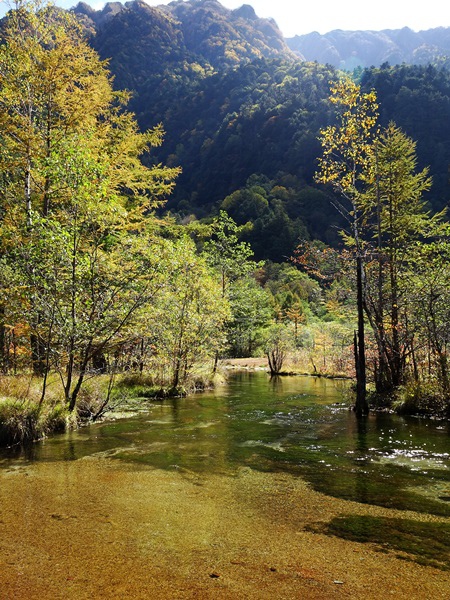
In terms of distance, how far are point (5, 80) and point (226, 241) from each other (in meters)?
23.2

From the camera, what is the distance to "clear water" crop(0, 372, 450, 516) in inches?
282

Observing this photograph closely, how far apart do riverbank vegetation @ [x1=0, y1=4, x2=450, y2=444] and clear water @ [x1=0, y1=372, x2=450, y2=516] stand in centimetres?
129

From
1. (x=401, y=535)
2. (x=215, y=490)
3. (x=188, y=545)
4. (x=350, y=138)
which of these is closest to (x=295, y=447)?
(x=215, y=490)

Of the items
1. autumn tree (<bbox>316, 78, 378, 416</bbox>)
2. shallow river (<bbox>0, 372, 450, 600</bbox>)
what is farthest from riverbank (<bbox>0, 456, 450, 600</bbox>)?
autumn tree (<bbox>316, 78, 378, 416</bbox>)

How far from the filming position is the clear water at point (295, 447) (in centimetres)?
716

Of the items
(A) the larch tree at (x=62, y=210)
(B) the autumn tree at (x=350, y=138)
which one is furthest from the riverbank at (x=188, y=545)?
(B) the autumn tree at (x=350, y=138)

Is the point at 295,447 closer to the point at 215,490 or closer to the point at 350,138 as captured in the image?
the point at 215,490

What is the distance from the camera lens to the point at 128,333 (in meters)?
12.4

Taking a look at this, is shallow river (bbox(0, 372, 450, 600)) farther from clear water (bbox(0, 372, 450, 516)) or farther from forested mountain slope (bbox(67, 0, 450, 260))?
forested mountain slope (bbox(67, 0, 450, 260))

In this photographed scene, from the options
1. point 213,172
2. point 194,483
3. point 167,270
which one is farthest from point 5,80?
point 213,172

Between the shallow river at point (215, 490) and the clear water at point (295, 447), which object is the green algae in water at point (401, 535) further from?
the clear water at point (295, 447)

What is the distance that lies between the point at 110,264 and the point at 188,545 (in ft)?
26.2

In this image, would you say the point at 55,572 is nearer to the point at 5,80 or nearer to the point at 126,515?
the point at 126,515

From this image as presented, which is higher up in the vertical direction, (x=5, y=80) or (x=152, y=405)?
(x=5, y=80)
